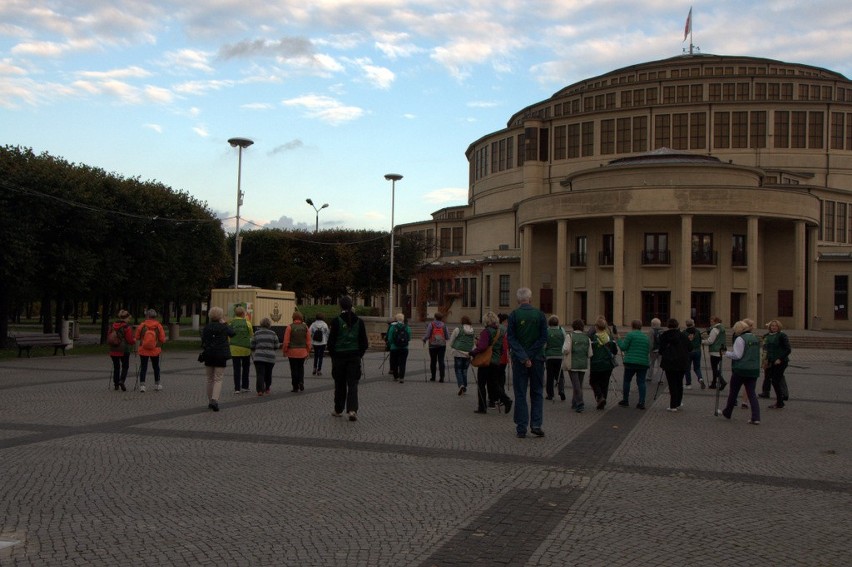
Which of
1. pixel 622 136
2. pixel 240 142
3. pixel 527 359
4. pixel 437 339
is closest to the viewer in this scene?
pixel 527 359

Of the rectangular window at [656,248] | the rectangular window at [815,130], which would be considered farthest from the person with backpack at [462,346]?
the rectangular window at [815,130]

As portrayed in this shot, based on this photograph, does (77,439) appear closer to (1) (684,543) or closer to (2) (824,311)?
(1) (684,543)

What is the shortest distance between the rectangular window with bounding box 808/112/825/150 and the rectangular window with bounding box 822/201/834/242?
178 inches

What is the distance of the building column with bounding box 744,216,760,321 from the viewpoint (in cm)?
4809

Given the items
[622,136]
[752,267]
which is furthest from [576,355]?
[622,136]

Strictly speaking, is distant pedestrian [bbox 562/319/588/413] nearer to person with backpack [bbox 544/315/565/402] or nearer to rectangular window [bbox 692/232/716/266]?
person with backpack [bbox 544/315/565/402]

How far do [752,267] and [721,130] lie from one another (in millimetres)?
16683

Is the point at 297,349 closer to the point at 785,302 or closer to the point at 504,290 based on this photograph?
the point at 785,302

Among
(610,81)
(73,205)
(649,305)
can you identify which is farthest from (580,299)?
(73,205)

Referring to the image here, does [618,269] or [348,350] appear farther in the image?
[618,269]

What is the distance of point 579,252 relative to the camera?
53469 mm

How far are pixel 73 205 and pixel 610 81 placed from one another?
50.8m

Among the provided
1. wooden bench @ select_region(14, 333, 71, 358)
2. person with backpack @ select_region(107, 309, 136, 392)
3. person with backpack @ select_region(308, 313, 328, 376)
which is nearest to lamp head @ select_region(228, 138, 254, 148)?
wooden bench @ select_region(14, 333, 71, 358)

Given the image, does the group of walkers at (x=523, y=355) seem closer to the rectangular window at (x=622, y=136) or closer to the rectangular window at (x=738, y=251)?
the rectangular window at (x=738, y=251)
